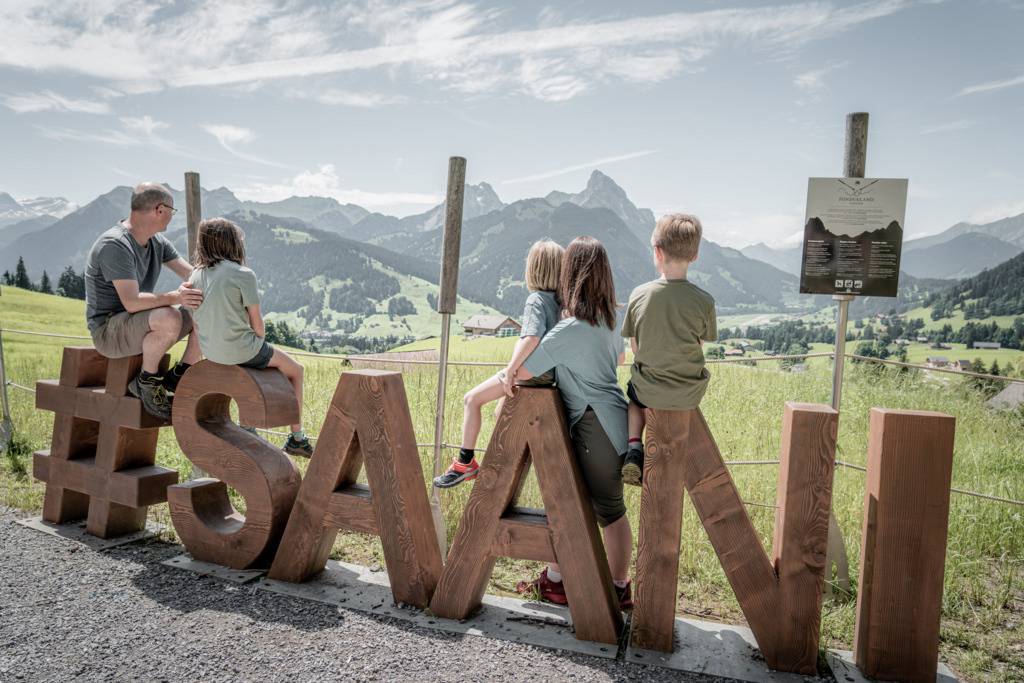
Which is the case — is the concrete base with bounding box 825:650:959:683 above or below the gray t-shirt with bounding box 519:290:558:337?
below

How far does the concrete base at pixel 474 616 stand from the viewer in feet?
9.87

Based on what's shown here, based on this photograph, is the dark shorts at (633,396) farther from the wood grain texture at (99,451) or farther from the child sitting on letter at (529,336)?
the wood grain texture at (99,451)

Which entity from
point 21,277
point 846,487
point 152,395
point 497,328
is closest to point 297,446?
point 152,395

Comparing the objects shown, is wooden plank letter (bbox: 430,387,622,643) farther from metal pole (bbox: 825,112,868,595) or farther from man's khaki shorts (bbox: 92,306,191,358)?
man's khaki shorts (bbox: 92,306,191,358)

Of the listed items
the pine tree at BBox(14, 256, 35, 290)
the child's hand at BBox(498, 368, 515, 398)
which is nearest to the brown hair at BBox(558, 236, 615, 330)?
the child's hand at BBox(498, 368, 515, 398)

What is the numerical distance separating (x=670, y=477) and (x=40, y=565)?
3.60 metres

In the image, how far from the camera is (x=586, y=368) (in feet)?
10.1

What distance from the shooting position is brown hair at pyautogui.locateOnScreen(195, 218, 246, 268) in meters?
3.57

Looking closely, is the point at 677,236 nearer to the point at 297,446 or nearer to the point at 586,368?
the point at 586,368

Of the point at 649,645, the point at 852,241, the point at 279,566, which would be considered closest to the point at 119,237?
the point at 279,566

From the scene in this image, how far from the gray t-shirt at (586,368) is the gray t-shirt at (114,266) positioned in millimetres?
2482

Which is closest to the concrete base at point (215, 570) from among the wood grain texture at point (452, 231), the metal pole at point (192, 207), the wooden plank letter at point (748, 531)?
the metal pole at point (192, 207)

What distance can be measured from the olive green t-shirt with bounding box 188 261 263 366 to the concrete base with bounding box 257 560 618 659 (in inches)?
51.1

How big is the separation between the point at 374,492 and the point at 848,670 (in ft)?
7.67
